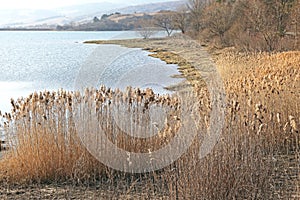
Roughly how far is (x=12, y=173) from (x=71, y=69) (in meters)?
19.4

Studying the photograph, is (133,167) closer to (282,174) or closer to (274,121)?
(282,174)

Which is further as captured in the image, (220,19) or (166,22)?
(166,22)

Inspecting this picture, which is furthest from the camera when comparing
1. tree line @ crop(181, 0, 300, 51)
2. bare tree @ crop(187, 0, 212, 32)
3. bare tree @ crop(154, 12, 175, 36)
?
bare tree @ crop(154, 12, 175, 36)

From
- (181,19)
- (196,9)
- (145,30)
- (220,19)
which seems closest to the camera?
(220,19)

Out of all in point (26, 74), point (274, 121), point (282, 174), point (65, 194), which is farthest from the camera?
point (26, 74)

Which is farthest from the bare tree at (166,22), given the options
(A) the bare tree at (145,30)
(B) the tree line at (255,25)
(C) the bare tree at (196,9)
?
(B) the tree line at (255,25)

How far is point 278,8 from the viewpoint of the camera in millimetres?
25031

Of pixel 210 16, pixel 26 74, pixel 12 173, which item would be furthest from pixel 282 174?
pixel 210 16

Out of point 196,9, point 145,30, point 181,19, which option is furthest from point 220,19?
point 145,30

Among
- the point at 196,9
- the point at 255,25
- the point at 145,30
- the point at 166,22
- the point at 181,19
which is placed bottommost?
the point at 145,30

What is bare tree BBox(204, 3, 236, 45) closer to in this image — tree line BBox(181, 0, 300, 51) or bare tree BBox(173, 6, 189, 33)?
tree line BBox(181, 0, 300, 51)

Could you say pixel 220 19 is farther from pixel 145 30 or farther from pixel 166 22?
pixel 145 30

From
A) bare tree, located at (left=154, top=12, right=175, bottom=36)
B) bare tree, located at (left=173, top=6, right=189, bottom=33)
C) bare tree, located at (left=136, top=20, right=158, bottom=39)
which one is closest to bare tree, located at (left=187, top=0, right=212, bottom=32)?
bare tree, located at (left=173, top=6, right=189, bottom=33)

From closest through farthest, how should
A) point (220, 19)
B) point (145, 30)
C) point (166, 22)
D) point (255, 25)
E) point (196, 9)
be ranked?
1. point (255, 25)
2. point (220, 19)
3. point (196, 9)
4. point (166, 22)
5. point (145, 30)
